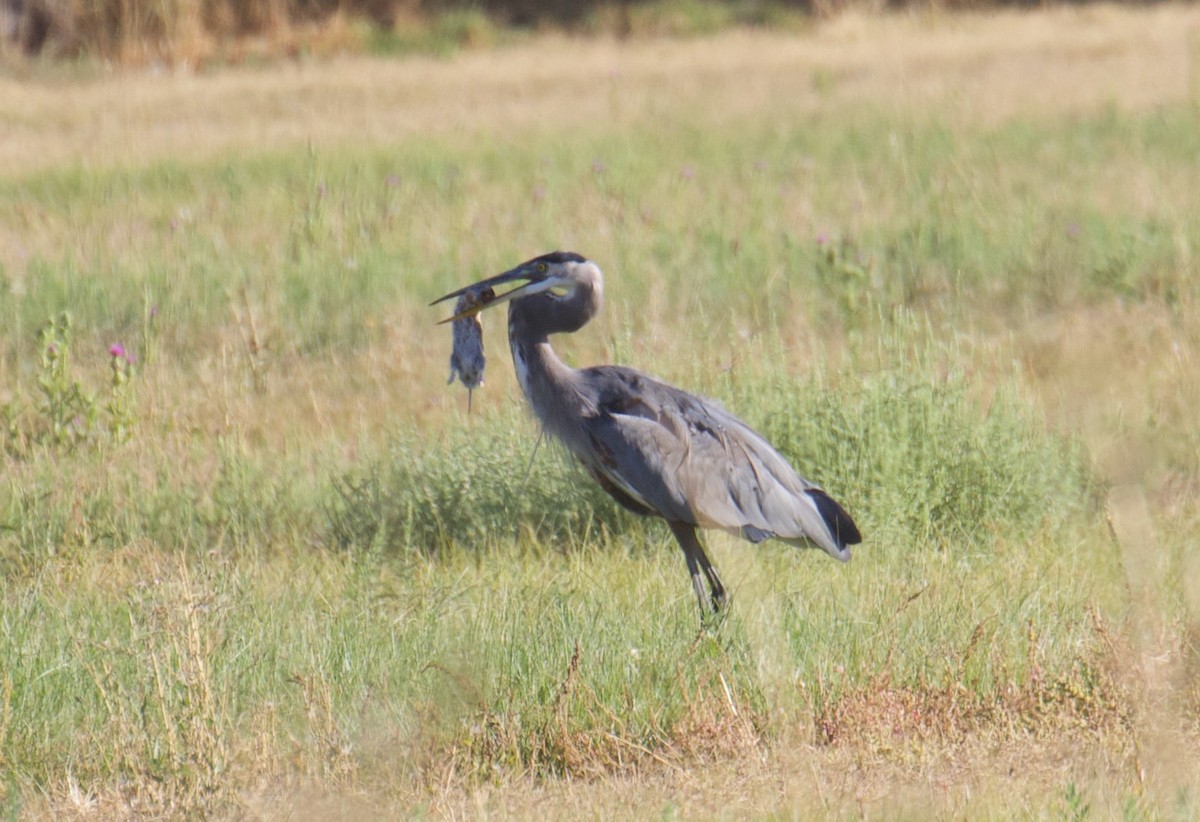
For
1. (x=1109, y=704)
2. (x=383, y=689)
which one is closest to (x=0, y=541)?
(x=383, y=689)

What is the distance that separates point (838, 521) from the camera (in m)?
5.06

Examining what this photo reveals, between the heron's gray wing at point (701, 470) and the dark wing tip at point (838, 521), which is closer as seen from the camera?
the heron's gray wing at point (701, 470)

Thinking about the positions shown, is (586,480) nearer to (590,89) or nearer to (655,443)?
(655,443)

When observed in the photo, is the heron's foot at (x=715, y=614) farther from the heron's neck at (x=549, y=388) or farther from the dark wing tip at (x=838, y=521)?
the heron's neck at (x=549, y=388)

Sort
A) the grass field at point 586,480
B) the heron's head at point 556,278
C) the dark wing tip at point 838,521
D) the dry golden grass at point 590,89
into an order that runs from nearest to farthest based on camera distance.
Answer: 1. the grass field at point 586,480
2. the dark wing tip at point 838,521
3. the heron's head at point 556,278
4. the dry golden grass at point 590,89

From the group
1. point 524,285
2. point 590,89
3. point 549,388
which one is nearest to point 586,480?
point 549,388

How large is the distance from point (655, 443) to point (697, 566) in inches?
15.3

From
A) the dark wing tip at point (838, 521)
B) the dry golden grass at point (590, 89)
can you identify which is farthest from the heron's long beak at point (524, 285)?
the dry golden grass at point (590, 89)

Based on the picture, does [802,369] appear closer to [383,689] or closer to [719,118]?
[383,689]

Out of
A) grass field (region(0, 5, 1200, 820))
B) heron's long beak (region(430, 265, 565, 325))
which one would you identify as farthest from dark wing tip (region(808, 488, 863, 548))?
heron's long beak (region(430, 265, 565, 325))

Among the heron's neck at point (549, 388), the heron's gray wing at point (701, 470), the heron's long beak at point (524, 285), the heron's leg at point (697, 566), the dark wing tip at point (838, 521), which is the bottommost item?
the heron's leg at point (697, 566)

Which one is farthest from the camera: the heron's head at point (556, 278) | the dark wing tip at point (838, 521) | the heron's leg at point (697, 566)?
the heron's head at point (556, 278)

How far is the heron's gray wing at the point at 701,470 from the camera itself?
493cm

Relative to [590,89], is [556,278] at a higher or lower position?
higher
